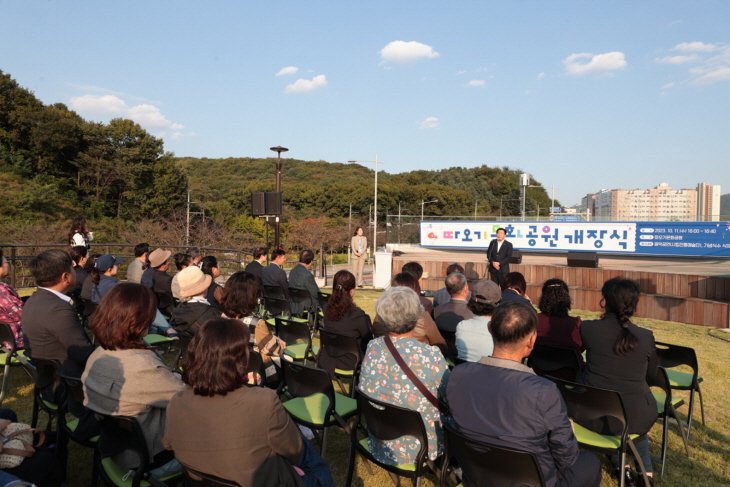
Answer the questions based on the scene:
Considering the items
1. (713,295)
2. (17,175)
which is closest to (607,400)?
(713,295)

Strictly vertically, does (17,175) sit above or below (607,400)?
above

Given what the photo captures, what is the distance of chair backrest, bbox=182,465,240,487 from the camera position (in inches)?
62.2

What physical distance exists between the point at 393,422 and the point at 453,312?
6.02ft

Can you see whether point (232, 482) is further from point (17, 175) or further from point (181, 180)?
point (181, 180)

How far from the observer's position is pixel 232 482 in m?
1.58

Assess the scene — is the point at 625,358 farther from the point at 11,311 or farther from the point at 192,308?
the point at 11,311

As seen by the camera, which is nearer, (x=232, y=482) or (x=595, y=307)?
(x=232, y=482)

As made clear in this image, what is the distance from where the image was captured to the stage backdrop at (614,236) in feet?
54.9

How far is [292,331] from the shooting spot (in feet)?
14.2

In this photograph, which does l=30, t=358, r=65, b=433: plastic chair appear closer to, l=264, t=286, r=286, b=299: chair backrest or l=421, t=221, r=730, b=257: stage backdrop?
l=264, t=286, r=286, b=299: chair backrest

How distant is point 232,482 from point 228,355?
42 centimetres

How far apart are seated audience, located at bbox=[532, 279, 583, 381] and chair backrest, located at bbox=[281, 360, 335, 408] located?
162 cm

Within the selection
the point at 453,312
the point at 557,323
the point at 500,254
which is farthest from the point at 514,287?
the point at 500,254

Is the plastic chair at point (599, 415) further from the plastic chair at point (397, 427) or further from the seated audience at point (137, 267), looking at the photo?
the seated audience at point (137, 267)
